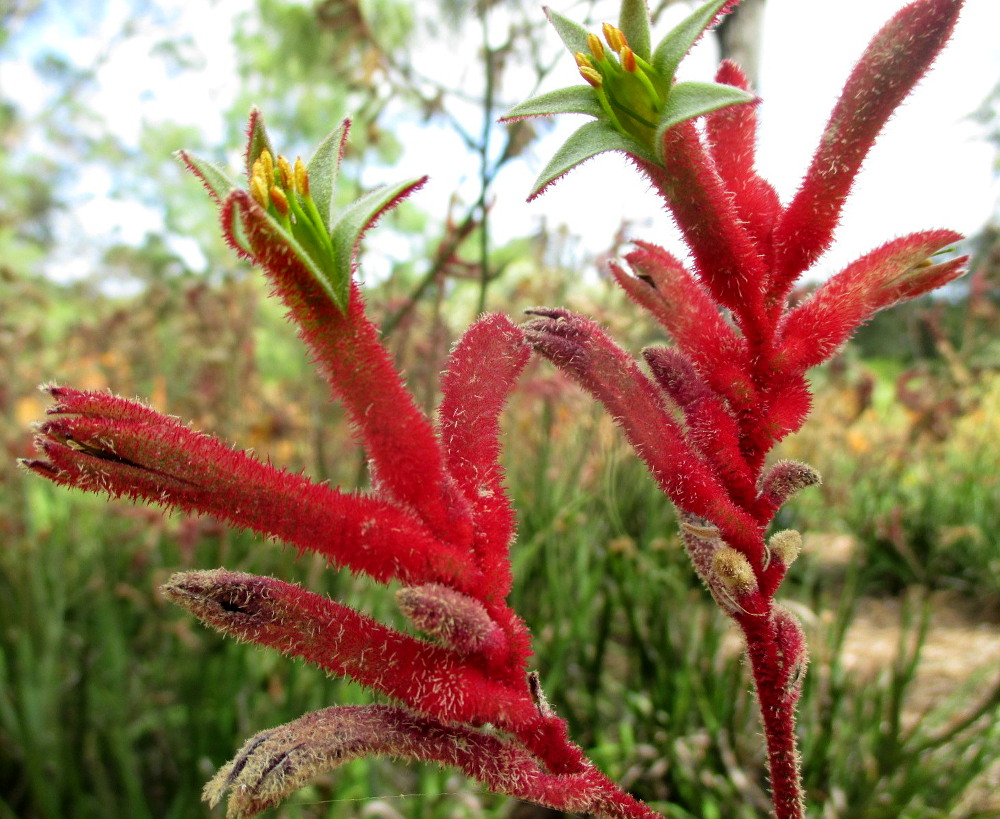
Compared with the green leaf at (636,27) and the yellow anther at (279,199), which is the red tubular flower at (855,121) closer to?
the green leaf at (636,27)

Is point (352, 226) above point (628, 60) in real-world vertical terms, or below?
below

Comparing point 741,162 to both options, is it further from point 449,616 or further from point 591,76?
point 449,616

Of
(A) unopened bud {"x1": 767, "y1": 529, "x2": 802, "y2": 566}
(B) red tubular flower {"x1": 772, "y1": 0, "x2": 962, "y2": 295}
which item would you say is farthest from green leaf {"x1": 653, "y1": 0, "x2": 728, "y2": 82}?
(A) unopened bud {"x1": 767, "y1": 529, "x2": 802, "y2": 566}

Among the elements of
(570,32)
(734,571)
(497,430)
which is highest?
(570,32)

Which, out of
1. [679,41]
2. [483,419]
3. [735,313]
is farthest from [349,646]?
[679,41]

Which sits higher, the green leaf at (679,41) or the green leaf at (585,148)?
the green leaf at (679,41)

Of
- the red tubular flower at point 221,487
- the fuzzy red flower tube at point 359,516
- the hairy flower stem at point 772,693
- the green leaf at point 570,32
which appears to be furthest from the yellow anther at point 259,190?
the hairy flower stem at point 772,693

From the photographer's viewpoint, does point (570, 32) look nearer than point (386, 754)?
No

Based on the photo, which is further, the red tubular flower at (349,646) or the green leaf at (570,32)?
the green leaf at (570,32)
